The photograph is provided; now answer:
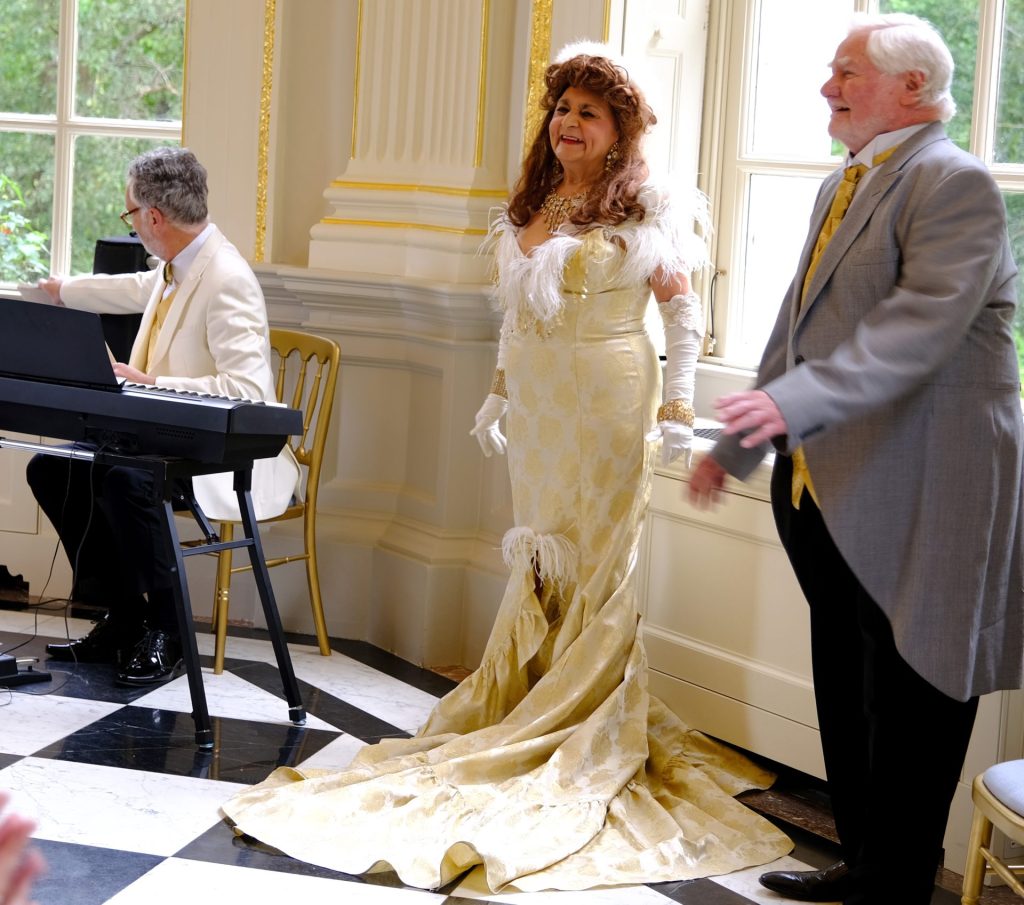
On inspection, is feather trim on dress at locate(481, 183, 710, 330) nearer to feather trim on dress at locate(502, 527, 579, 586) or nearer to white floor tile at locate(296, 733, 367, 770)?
feather trim on dress at locate(502, 527, 579, 586)

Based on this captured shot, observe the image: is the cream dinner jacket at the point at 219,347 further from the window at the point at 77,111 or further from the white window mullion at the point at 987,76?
the white window mullion at the point at 987,76

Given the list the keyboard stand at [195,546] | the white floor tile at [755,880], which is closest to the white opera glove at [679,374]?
the white floor tile at [755,880]

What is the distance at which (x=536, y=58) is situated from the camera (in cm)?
402

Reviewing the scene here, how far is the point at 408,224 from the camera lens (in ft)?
14.1

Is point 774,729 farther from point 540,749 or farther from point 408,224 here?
point 408,224

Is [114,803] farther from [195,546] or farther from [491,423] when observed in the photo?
[491,423]

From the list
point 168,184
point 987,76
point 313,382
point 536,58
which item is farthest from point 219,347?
point 987,76

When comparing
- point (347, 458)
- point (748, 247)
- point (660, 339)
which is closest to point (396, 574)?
point (347, 458)

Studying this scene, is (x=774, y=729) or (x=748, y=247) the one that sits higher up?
(x=748, y=247)

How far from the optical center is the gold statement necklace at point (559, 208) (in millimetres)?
3277

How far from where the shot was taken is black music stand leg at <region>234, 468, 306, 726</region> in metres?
3.54

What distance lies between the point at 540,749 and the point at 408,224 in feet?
6.01

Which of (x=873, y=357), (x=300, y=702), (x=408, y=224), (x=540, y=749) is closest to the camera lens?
(x=873, y=357)

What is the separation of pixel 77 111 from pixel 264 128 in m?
0.75
